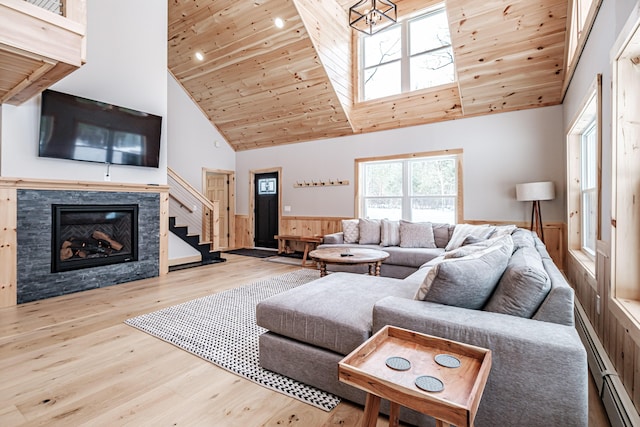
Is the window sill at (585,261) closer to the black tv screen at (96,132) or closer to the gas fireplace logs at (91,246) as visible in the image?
the black tv screen at (96,132)

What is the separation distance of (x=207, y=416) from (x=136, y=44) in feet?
16.4

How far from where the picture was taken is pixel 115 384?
6.61 ft

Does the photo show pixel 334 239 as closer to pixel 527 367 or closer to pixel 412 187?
pixel 412 187

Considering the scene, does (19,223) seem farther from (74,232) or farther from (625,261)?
(625,261)

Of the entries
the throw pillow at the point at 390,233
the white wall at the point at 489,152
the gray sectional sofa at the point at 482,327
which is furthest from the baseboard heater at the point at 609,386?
the throw pillow at the point at 390,233

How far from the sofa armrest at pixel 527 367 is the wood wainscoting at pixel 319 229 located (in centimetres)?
389

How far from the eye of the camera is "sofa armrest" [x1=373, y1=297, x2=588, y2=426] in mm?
1249

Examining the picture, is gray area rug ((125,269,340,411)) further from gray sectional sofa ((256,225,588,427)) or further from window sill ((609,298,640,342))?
window sill ((609,298,640,342))

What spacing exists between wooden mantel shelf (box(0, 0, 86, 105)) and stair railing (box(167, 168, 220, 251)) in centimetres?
325

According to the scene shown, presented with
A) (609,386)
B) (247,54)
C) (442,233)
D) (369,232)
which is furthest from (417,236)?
(247,54)

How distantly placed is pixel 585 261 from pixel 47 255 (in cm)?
588

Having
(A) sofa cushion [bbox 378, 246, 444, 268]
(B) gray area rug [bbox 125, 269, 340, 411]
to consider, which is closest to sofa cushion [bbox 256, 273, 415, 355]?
(B) gray area rug [bbox 125, 269, 340, 411]

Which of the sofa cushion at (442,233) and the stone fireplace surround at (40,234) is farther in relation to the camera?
the sofa cushion at (442,233)

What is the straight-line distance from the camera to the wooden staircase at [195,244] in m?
5.90
